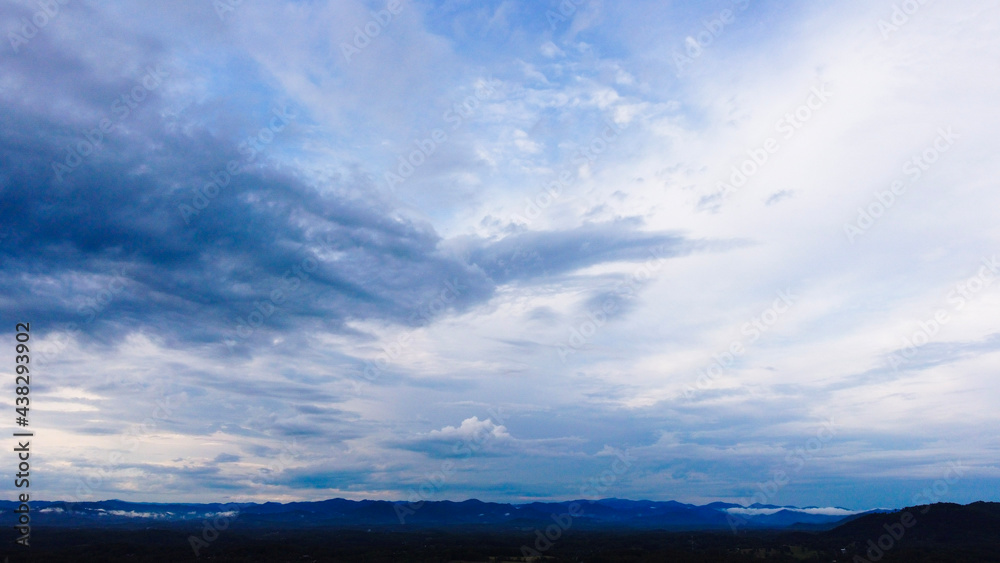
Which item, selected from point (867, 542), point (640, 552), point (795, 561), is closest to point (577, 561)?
point (640, 552)

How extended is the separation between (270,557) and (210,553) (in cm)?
1574

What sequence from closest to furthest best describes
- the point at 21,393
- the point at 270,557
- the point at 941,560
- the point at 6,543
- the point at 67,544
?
the point at 21,393 < the point at 941,560 < the point at 270,557 < the point at 6,543 < the point at 67,544

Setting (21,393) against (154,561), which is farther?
(154,561)

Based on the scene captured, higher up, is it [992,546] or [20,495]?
[20,495]

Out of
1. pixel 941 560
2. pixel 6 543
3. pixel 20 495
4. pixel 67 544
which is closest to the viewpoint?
pixel 20 495

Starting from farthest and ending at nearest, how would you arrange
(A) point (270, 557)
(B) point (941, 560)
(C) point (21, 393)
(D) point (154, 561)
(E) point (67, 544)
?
(E) point (67, 544), (A) point (270, 557), (D) point (154, 561), (B) point (941, 560), (C) point (21, 393)

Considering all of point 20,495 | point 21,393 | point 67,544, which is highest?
point 21,393

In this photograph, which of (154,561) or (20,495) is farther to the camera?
(154,561)

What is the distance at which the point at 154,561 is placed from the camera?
4606 inches

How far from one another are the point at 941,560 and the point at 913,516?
82148 mm

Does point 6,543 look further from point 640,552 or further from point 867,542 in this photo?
point 867,542

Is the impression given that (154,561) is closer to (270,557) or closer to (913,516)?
(270,557)

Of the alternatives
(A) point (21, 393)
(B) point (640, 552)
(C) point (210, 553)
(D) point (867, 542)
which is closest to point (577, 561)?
(B) point (640, 552)

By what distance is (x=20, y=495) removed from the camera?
54.1 meters
